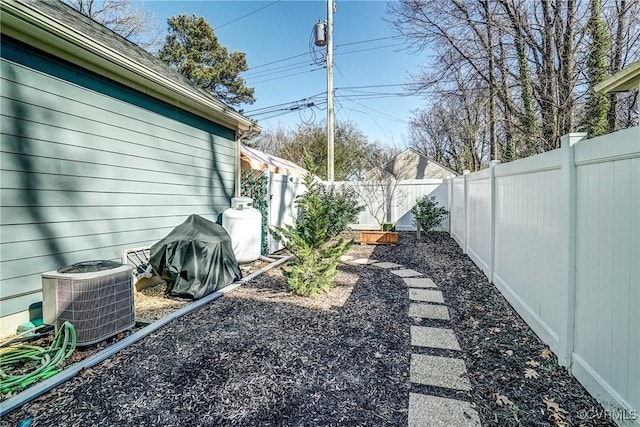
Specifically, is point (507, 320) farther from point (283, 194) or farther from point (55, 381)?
point (283, 194)

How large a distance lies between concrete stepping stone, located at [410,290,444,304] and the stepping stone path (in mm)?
13

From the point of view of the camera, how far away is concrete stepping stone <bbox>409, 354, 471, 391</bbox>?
7.09ft

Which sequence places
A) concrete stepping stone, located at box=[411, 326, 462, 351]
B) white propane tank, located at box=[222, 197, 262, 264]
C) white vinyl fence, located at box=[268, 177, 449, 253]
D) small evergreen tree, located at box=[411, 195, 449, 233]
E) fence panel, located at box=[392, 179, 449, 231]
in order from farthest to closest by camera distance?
fence panel, located at box=[392, 179, 449, 231] < small evergreen tree, located at box=[411, 195, 449, 233] < white vinyl fence, located at box=[268, 177, 449, 253] < white propane tank, located at box=[222, 197, 262, 264] < concrete stepping stone, located at box=[411, 326, 462, 351]

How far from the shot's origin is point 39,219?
3.17 m

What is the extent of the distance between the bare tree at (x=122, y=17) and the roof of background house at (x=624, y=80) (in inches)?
562

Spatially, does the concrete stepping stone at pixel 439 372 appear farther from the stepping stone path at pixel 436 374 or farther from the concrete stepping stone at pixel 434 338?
the concrete stepping stone at pixel 434 338

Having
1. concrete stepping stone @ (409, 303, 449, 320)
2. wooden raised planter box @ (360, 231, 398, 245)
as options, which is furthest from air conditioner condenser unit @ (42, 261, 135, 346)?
wooden raised planter box @ (360, 231, 398, 245)

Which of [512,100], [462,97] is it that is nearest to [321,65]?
[462,97]

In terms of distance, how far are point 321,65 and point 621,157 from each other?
1222cm

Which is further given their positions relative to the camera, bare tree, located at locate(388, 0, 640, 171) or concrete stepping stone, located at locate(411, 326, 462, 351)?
bare tree, located at locate(388, 0, 640, 171)

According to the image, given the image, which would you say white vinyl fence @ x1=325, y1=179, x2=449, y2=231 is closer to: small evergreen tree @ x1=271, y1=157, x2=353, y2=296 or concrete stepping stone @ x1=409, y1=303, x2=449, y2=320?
small evergreen tree @ x1=271, y1=157, x2=353, y2=296

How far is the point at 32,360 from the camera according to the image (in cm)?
248

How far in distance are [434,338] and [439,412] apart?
3.48 ft

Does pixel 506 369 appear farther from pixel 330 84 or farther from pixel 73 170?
pixel 330 84
